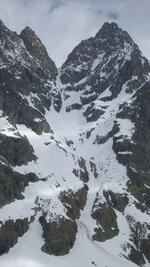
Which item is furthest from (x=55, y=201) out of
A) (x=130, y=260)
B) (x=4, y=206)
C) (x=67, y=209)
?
(x=130, y=260)

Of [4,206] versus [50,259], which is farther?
[4,206]

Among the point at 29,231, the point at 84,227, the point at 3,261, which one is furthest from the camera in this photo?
the point at 84,227

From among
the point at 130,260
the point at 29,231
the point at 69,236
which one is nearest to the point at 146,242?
the point at 130,260

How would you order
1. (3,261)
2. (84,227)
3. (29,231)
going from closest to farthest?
(3,261), (29,231), (84,227)

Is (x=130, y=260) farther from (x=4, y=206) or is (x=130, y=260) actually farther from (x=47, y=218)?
(x=4, y=206)

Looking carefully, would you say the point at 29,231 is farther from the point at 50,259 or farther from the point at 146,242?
the point at 146,242

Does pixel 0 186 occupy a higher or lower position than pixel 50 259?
higher

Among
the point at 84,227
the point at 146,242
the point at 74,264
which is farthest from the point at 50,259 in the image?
the point at 146,242

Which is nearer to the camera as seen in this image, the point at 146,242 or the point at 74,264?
the point at 74,264

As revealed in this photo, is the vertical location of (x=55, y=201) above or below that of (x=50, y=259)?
above
